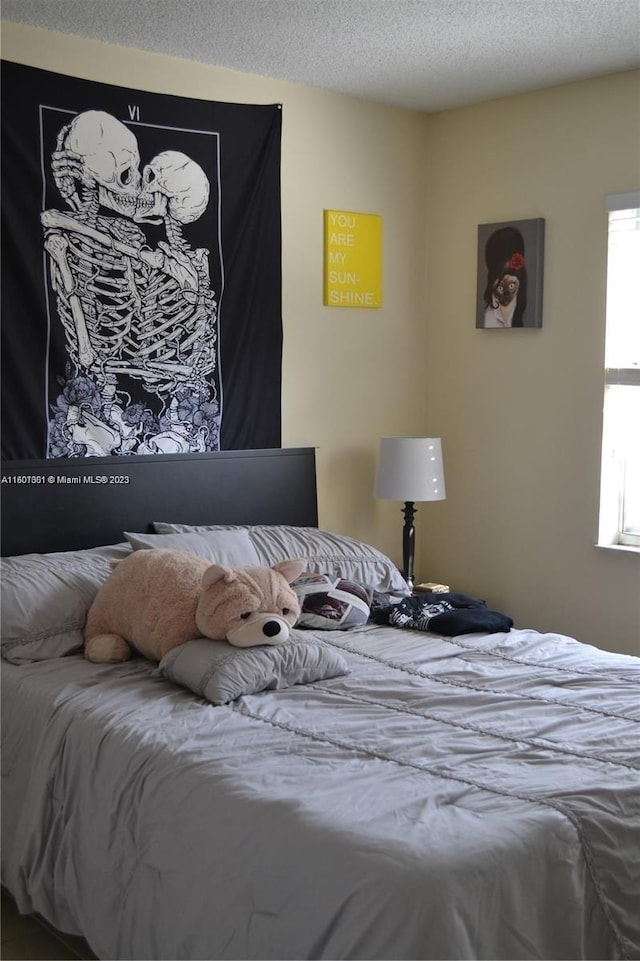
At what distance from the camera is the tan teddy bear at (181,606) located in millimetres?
2881

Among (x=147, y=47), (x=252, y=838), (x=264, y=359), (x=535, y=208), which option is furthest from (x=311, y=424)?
(x=252, y=838)

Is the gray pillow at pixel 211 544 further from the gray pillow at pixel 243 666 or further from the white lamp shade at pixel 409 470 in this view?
the white lamp shade at pixel 409 470

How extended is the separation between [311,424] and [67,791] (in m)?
2.19

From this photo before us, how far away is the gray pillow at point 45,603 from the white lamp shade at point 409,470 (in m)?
1.43

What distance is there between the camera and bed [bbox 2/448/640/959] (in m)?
1.88

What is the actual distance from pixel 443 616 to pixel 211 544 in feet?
2.73

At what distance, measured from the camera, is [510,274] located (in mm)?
4469

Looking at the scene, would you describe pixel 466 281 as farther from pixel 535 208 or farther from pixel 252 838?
pixel 252 838

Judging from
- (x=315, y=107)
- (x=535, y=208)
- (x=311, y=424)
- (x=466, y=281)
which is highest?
(x=315, y=107)

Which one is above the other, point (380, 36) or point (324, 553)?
point (380, 36)

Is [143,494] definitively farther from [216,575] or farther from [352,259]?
[352,259]

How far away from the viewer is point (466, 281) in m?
4.70

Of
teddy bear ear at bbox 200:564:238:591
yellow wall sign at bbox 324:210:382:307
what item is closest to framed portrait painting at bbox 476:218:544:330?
yellow wall sign at bbox 324:210:382:307

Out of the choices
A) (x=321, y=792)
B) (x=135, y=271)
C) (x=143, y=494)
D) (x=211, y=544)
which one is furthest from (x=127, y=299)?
(x=321, y=792)
